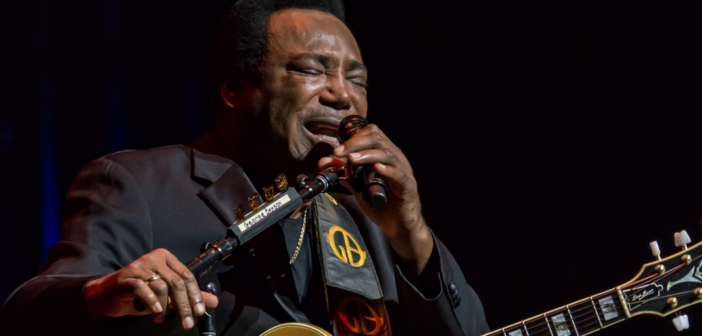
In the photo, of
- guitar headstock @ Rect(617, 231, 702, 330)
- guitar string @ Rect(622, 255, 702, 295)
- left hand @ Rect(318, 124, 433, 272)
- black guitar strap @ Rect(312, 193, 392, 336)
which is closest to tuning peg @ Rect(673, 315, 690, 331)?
guitar headstock @ Rect(617, 231, 702, 330)

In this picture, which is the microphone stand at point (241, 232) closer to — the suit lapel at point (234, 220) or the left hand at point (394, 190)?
the left hand at point (394, 190)

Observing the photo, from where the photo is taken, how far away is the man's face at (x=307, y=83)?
76.6 inches

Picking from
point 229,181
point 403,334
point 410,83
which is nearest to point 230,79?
point 229,181

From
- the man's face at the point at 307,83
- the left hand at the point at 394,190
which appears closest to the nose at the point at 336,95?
the man's face at the point at 307,83

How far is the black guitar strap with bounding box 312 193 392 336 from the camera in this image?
1975 mm

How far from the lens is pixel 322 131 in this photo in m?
1.96

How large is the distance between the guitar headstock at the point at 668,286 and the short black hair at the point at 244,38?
4.98 feet

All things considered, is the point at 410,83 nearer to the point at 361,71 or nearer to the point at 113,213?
the point at 361,71

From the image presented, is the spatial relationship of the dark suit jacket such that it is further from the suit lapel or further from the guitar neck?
the guitar neck

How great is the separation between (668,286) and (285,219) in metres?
1.36

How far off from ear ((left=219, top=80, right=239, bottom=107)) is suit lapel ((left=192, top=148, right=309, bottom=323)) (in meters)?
0.25

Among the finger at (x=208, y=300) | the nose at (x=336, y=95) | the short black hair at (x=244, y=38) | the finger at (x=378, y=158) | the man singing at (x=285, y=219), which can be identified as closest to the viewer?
the finger at (x=208, y=300)

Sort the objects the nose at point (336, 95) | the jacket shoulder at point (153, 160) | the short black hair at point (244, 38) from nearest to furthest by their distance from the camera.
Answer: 1. the jacket shoulder at point (153, 160)
2. the nose at point (336, 95)
3. the short black hair at point (244, 38)

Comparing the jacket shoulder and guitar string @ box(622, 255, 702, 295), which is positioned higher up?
the jacket shoulder
